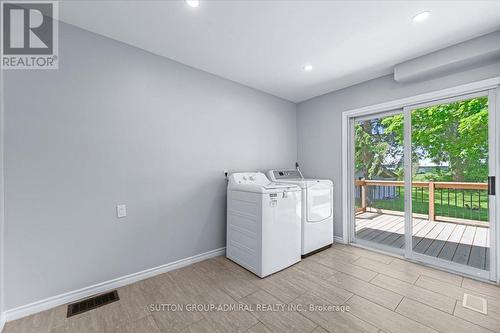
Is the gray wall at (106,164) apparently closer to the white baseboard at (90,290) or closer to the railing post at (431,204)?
the white baseboard at (90,290)

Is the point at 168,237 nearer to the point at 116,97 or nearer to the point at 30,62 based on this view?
the point at 116,97

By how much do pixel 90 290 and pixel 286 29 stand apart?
9.69 ft

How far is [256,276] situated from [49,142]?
2.27 m

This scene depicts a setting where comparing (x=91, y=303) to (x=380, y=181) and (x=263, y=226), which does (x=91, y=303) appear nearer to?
(x=263, y=226)

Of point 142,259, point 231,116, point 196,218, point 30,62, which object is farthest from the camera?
point 231,116

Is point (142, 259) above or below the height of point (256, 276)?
above

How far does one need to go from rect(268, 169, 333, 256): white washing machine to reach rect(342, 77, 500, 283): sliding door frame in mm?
316

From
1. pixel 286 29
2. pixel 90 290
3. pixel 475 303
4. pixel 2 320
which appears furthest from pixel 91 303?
pixel 475 303

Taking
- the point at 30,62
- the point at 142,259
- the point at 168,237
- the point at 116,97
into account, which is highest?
the point at 30,62

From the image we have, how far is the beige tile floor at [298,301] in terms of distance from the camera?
1.48 metres

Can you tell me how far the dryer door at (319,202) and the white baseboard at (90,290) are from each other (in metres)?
1.53

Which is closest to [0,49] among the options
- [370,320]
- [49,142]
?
[49,142]

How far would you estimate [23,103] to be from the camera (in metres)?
1.59

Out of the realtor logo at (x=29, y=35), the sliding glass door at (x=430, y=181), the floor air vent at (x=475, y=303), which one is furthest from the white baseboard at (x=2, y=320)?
the sliding glass door at (x=430, y=181)
